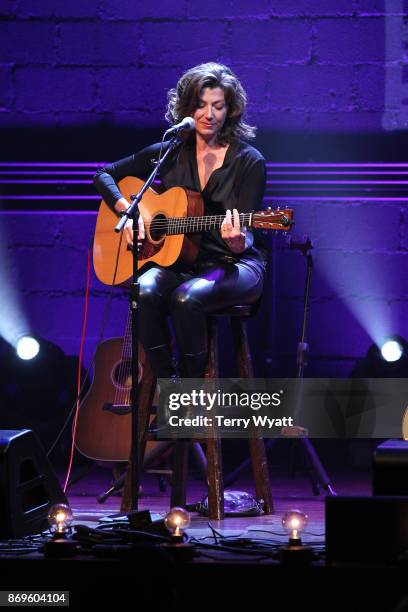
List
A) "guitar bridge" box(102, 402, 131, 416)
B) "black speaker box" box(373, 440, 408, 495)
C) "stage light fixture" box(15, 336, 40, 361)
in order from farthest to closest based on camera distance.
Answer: "stage light fixture" box(15, 336, 40, 361) < "guitar bridge" box(102, 402, 131, 416) < "black speaker box" box(373, 440, 408, 495)

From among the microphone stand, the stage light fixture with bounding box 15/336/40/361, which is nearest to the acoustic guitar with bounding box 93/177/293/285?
the microphone stand

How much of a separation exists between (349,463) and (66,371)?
1.44 meters

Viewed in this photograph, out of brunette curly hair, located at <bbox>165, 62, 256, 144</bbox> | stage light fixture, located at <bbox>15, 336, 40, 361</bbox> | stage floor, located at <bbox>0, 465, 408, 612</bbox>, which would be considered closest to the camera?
stage floor, located at <bbox>0, 465, 408, 612</bbox>

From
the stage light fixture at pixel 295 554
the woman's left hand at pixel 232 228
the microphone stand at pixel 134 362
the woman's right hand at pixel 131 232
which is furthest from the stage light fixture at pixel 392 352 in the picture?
the stage light fixture at pixel 295 554

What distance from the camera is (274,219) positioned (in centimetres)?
353

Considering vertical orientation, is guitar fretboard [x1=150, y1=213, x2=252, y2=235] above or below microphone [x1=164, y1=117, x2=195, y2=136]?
below

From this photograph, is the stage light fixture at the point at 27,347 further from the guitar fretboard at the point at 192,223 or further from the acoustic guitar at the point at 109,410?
the guitar fretboard at the point at 192,223

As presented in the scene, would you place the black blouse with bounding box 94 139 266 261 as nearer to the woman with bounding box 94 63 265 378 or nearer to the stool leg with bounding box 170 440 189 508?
the woman with bounding box 94 63 265 378

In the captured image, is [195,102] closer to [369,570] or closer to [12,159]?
[12,159]

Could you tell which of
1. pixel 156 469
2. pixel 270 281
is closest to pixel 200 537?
pixel 156 469

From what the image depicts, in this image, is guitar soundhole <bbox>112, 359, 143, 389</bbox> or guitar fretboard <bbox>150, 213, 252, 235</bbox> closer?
guitar fretboard <bbox>150, 213, 252, 235</bbox>

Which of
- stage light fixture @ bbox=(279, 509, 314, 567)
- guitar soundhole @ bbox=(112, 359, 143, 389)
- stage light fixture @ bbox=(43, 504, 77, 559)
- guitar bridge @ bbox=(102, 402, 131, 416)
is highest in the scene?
guitar soundhole @ bbox=(112, 359, 143, 389)

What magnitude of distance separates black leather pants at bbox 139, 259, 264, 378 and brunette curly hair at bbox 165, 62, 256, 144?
0.58m

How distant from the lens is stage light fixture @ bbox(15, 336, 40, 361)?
4.89 m
